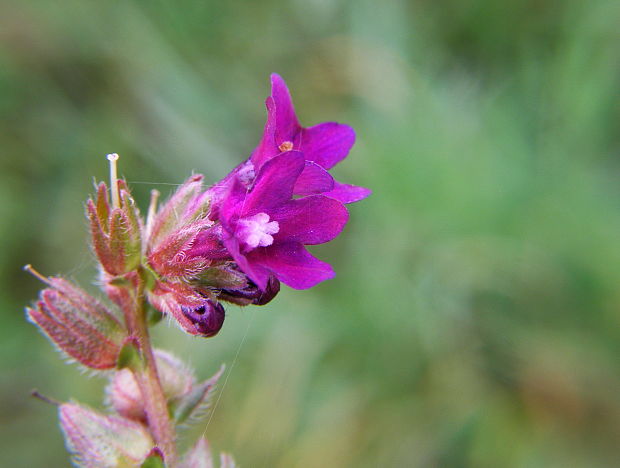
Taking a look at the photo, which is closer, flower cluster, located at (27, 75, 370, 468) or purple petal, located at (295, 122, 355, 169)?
flower cluster, located at (27, 75, 370, 468)

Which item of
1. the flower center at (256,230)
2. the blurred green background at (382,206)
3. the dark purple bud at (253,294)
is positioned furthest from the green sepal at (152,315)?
the blurred green background at (382,206)

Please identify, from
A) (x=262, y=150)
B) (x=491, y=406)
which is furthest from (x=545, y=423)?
(x=262, y=150)

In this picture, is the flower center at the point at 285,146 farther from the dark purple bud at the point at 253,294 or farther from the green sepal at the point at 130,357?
the green sepal at the point at 130,357

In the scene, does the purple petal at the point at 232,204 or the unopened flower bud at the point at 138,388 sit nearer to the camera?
the purple petal at the point at 232,204

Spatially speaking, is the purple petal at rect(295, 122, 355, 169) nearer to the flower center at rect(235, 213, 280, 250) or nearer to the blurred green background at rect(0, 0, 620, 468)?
the flower center at rect(235, 213, 280, 250)

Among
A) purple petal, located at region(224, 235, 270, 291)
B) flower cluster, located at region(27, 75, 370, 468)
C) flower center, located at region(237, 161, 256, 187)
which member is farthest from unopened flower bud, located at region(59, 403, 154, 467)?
flower center, located at region(237, 161, 256, 187)

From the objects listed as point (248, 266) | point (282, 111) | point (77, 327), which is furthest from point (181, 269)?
point (282, 111)
